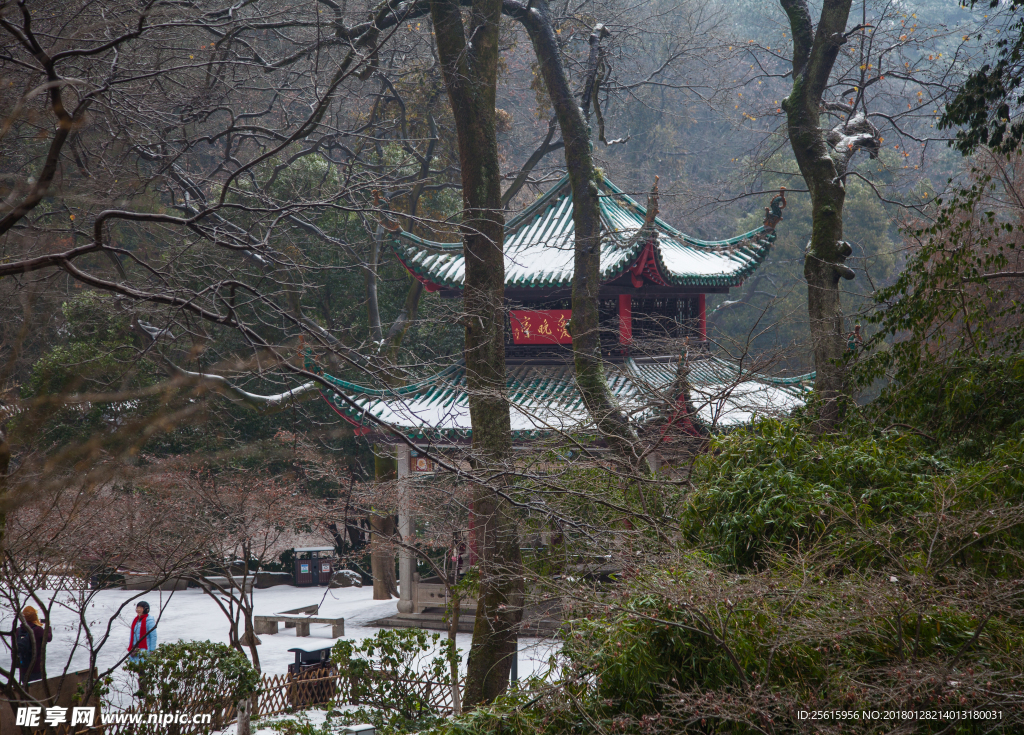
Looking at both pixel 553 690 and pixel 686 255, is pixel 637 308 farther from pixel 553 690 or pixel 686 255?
pixel 553 690

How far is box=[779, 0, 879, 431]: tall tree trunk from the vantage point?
23.6 ft

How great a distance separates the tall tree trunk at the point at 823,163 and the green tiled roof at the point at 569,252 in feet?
9.30

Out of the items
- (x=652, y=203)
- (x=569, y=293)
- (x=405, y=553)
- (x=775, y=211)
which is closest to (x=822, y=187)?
(x=652, y=203)

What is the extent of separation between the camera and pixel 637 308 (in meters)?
11.9

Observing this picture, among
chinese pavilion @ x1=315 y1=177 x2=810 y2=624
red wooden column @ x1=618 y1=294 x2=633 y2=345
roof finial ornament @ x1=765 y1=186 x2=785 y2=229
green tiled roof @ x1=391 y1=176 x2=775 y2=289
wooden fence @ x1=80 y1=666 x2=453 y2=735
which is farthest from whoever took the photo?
red wooden column @ x1=618 y1=294 x2=633 y2=345

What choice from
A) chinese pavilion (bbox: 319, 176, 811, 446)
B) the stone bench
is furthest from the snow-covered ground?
chinese pavilion (bbox: 319, 176, 811, 446)

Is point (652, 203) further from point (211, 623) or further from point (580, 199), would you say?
point (211, 623)

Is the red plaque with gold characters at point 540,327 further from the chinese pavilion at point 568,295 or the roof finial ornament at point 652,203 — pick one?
the roof finial ornament at point 652,203

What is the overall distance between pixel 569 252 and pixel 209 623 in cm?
900

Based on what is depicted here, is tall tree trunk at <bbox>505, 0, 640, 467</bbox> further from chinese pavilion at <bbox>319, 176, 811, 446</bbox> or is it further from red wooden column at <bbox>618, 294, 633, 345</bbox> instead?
red wooden column at <bbox>618, 294, 633, 345</bbox>

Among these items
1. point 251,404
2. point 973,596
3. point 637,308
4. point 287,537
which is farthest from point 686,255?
point 287,537

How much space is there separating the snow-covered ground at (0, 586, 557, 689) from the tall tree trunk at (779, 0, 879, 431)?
17.2 ft

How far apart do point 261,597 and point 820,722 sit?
1614cm

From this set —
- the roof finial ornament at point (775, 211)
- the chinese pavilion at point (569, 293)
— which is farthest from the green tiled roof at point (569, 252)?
the roof finial ornament at point (775, 211)
